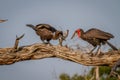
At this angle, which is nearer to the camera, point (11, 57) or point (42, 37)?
point (11, 57)

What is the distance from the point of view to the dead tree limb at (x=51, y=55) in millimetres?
10987

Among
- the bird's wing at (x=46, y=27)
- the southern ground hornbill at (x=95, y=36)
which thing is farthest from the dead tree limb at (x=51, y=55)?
the bird's wing at (x=46, y=27)

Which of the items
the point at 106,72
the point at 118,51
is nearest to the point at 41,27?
the point at 118,51

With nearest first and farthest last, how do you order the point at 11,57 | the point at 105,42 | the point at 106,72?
the point at 11,57
the point at 105,42
the point at 106,72

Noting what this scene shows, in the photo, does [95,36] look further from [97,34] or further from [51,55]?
[51,55]

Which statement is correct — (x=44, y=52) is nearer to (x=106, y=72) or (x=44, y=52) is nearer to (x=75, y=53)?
(x=75, y=53)

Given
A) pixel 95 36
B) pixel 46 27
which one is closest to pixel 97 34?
pixel 95 36

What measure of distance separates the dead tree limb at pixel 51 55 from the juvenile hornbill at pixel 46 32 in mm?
546

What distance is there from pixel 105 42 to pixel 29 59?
1.96 m

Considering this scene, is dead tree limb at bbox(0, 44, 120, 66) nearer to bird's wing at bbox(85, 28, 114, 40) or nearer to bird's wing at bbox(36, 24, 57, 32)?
bird's wing at bbox(85, 28, 114, 40)

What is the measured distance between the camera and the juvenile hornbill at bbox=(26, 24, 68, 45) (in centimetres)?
1148

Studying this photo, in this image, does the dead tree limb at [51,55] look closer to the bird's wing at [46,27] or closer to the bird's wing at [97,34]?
the bird's wing at [97,34]

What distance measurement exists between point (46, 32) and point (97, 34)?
1.25 metres

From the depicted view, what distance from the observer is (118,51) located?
36.8 ft
